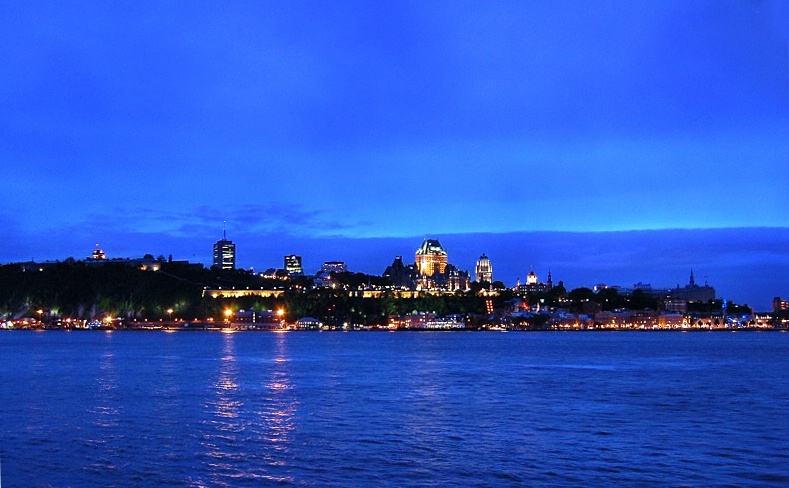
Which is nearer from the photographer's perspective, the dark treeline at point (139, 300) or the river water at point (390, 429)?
the river water at point (390, 429)

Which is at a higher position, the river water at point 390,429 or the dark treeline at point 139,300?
the dark treeline at point 139,300

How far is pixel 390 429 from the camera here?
80.9 feet

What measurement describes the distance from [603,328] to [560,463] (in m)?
176

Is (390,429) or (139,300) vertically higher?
(139,300)

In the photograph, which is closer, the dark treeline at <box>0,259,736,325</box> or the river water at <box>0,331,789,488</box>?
the river water at <box>0,331,789,488</box>

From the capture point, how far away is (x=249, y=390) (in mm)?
35781

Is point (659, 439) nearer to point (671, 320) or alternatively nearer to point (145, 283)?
point (145, 283)

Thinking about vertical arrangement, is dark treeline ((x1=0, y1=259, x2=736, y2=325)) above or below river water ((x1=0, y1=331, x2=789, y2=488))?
above

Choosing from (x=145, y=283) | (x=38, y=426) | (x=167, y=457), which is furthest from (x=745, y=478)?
(x=145, y=283)

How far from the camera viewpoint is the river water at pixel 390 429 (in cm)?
1878

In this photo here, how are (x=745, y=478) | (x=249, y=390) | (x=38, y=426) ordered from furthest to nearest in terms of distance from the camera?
(x=249, y=390)
(x=38, y=426)
(x=745, y=478)

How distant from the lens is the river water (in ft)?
61.6

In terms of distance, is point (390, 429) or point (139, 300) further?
point (139, 300)

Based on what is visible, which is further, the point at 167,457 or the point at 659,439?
the point at 659,439
